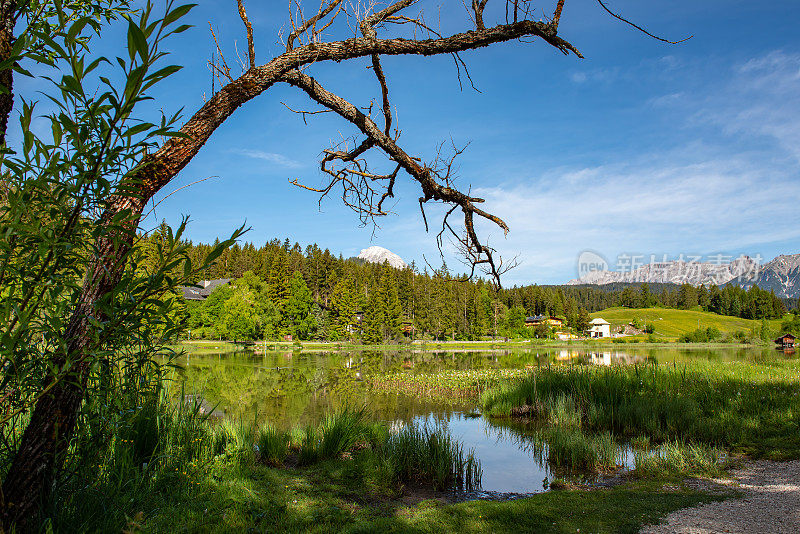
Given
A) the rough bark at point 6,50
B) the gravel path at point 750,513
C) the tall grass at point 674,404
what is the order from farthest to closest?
the tall grass at point 674,404 → the gravel path at point 750,513 → the rough bark at point 6,50

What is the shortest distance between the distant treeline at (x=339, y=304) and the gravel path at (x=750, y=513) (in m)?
34.4

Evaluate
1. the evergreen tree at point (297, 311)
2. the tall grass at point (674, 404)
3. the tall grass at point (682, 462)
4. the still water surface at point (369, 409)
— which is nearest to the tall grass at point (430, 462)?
the still water surface at point (369, 409)

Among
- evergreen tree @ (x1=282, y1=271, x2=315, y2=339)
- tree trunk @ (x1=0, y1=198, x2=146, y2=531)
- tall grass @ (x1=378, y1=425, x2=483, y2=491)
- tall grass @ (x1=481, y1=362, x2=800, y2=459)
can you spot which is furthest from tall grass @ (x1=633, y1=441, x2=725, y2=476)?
evergreen tree @ (x1=282, y1=271, x2=315, y2=339)

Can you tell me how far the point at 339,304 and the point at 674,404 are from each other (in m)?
51.2

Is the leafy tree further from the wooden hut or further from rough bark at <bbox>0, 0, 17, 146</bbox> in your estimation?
rough bark at <bbox>0, 0, 17, 146</bbox>

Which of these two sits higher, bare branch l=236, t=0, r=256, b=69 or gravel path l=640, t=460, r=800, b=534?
bare branch l=236, t=0, r=256, b=69

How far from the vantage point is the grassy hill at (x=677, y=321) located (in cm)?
9412

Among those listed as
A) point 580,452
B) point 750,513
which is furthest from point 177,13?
point 580,452

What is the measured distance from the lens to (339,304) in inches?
2302

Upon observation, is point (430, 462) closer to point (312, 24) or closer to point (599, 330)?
point (312, 24)

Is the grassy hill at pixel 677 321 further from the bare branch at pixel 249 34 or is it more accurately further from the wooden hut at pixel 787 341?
the bare branch at pixel 249 34

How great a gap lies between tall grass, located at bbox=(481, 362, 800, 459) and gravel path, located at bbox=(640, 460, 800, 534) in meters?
2.24

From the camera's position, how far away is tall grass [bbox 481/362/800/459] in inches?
317

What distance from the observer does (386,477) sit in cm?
593
